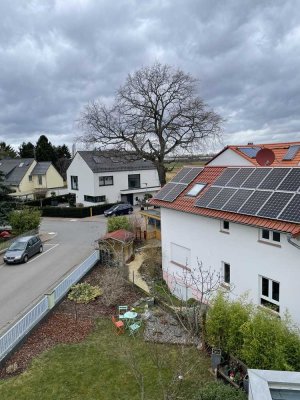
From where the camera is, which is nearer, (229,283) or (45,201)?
(229,283)

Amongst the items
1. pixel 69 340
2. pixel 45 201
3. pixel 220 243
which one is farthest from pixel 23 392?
pixel 45 201

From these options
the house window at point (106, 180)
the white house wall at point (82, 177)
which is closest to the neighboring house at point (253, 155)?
the house window at point (106, 180)

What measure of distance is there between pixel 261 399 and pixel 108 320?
441 inches

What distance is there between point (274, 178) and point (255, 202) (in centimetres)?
144

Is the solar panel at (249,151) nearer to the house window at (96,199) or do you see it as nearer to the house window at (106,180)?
the house window at (106,180)

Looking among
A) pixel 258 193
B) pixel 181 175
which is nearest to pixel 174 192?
pixel 181 175

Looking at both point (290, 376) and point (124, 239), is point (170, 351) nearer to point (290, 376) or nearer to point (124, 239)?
point (290, 376)

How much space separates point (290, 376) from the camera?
21.0 feet

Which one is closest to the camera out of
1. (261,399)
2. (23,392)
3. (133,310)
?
(261,399)

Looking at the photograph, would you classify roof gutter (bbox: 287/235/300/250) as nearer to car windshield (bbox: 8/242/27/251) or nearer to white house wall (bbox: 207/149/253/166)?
white house wall (bbox: 207/149/253/166)

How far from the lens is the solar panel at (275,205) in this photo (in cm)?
1266

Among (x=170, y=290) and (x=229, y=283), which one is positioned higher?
(x=229, y=283)

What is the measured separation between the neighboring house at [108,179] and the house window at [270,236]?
35042 mm

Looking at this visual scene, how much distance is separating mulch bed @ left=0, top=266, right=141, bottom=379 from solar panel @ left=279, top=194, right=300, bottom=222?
929 cm
